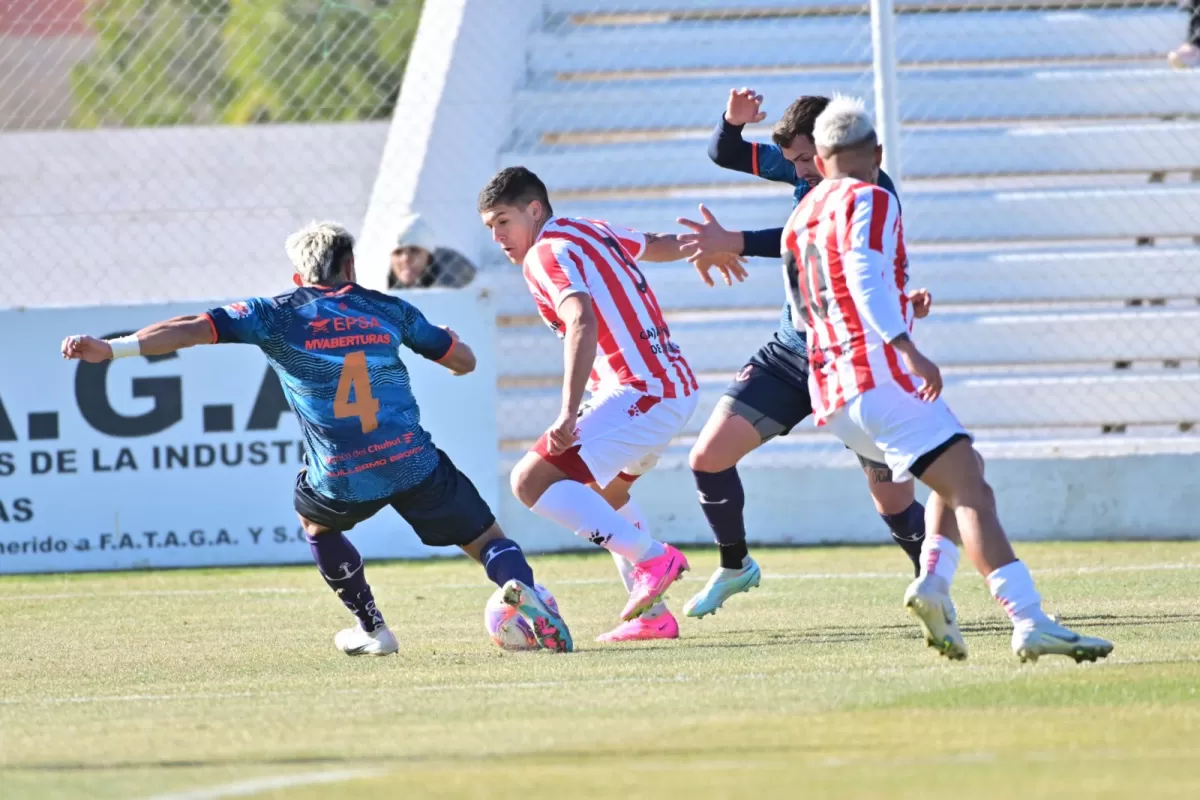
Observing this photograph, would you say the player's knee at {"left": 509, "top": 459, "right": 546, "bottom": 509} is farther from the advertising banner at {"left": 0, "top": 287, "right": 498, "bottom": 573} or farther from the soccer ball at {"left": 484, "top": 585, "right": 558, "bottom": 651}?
the advertising banner at {"left": 0, "top": 287, "right": 498, "bottom": 573}

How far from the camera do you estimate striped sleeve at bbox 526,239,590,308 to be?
266 inches

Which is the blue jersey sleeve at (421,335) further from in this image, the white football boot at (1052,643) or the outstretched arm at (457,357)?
the white football boot at (1052,643)

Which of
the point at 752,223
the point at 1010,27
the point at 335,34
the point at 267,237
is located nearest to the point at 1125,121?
the point at 1010,27

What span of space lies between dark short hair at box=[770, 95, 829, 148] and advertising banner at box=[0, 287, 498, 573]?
468 cm

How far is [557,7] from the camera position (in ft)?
48.0

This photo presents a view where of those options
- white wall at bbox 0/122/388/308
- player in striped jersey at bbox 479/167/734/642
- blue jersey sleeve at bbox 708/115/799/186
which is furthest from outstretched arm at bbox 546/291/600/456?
white wall at bbox 0/122/388/308

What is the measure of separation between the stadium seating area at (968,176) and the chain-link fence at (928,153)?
2cm

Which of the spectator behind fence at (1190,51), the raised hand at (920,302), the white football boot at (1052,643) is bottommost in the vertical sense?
the white football boot at (1052,643)

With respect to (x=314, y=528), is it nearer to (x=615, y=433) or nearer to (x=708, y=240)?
(x=615, y=433)

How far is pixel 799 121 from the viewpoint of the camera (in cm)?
711

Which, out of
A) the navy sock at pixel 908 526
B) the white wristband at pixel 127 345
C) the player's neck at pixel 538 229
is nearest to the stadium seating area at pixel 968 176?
the navy sock at pixel 908 526

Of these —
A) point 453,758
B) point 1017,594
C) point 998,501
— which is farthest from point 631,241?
point 998,501

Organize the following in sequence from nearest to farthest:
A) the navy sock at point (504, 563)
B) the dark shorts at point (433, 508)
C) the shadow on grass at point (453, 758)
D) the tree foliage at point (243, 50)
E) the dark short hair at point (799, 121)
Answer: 1. the shadow on grass at point (453, 758)
2. the navy sock at point (504, 563)
3. the dark shorts at point (433, 508)
4. the dark short hair at point (799, 121)
5. the tree foliage at point (243, 50)

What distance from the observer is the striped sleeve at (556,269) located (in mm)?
6746
